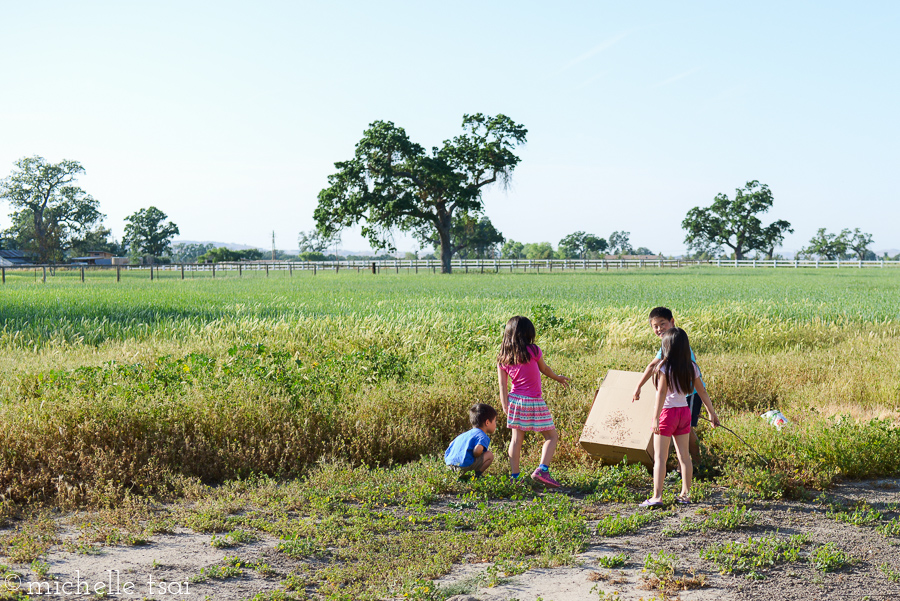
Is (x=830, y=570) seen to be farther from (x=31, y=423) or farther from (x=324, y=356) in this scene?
(x=324, y=356)

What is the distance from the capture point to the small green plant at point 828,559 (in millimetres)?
3986

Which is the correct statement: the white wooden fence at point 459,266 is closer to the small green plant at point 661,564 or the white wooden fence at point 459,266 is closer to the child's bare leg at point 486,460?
the child's bare leg at point 486,460

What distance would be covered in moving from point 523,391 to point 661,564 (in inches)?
84.0

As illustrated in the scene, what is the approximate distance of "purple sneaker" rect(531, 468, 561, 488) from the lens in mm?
5661

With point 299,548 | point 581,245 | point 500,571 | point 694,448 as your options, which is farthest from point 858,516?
point 581,245

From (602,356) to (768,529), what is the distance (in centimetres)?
558

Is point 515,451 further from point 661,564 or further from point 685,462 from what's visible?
point 661,564

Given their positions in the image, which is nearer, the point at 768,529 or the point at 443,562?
the point at 443,562

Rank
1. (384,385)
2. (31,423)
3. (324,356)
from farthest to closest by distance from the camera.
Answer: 1. (324,356)
2. (384,385)
3. (31,423)

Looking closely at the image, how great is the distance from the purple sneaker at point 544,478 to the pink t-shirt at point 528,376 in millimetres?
644

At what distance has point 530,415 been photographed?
230 inches

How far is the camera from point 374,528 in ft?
15.4

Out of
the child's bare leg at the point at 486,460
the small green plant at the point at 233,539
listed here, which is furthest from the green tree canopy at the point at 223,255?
the small green plant at the point at 233,539

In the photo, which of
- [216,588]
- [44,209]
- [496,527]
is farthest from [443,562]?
[44,209]
